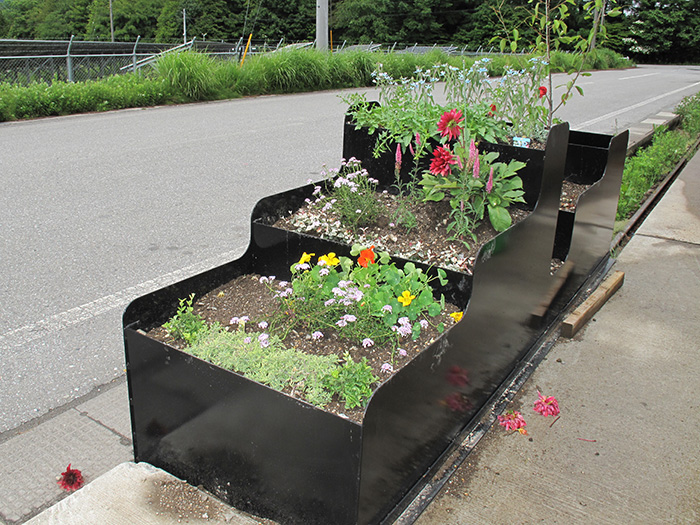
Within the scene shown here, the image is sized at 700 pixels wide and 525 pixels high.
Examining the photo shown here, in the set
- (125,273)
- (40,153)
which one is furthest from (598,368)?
(40,153)

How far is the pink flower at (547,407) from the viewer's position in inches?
103

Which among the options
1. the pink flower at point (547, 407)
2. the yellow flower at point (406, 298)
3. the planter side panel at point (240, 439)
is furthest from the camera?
the pink flower at point (547, 407)

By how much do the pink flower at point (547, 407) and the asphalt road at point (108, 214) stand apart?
1881 mm

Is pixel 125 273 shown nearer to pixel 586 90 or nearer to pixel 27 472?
pixel 27 472

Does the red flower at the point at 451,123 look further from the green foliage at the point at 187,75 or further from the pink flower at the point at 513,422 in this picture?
the green foliage at the point at 187,75

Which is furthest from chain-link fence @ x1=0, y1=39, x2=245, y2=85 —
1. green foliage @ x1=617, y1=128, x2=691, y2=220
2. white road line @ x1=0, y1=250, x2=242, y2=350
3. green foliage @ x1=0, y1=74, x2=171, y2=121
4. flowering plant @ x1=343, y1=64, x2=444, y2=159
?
green foliage @ x1=617, y1=128, x2=691, y2=220

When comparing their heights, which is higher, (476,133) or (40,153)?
(476,133)

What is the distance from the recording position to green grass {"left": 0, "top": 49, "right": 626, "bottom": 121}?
10.3m

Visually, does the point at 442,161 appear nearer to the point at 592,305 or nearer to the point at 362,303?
the point at 362,303

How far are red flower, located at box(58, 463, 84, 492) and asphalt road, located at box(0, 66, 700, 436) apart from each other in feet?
1.72

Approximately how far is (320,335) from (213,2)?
6886 cm

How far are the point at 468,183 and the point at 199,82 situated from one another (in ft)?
34.8

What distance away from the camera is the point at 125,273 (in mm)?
4047

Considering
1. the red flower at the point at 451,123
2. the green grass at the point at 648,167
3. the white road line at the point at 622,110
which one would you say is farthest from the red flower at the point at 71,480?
the white road line at the point at 622,110
